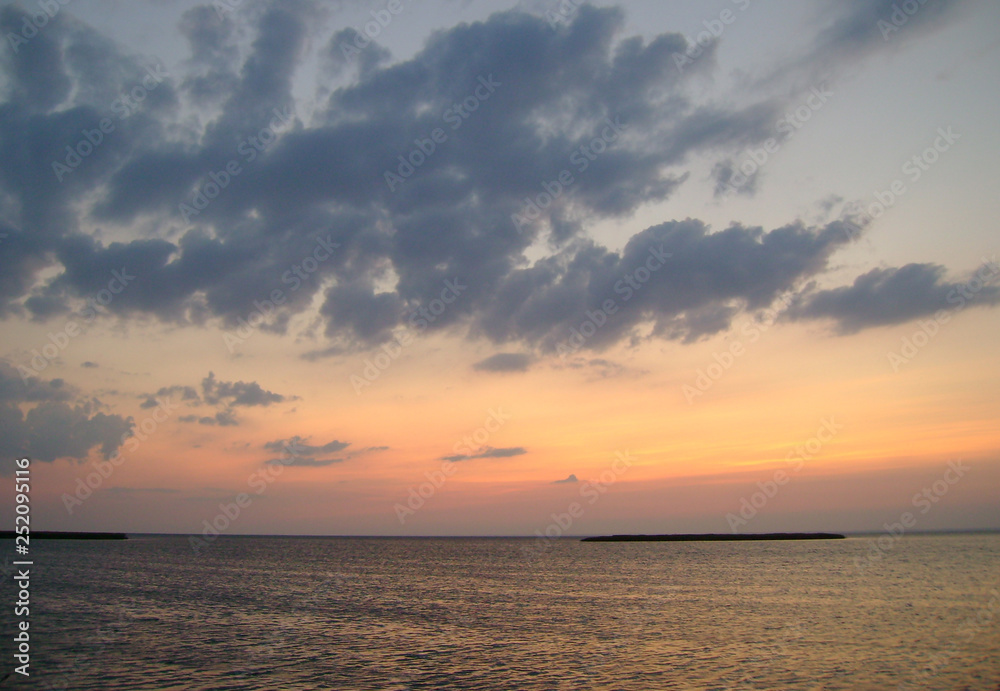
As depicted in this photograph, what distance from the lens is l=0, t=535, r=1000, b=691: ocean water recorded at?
95.4 feet

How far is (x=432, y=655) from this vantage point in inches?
1368

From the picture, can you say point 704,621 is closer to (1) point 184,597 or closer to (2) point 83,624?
(2) point 83,624

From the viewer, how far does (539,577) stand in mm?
88062

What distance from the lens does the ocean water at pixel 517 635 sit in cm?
2908

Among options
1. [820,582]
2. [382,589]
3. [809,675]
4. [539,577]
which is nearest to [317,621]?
[382,589]

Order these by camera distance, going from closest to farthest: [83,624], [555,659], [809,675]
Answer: [809,675]
[555,659]
[83,624]

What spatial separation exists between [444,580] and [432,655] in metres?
51.7

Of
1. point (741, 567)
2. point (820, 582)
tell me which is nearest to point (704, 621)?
point (820, 582)

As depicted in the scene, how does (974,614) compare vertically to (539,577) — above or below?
above

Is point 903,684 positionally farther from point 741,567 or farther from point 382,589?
point 741,567

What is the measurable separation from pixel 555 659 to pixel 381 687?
1037 centimetres

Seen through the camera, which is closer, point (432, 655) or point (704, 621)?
point (432, 655)

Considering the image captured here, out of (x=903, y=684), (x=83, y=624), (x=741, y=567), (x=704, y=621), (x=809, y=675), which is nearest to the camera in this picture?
(x=903, y=684)

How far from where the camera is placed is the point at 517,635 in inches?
1602
